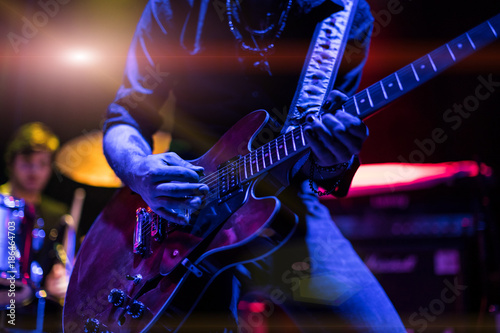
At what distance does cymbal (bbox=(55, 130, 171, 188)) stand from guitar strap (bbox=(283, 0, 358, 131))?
1.67 m

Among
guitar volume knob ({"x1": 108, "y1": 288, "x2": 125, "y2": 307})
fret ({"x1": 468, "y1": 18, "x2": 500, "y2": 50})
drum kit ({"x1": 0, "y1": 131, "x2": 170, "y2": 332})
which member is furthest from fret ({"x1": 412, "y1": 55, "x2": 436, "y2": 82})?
drum kit ({"x1": 0, "y1": 131, "x2": 170, "y2": 332})

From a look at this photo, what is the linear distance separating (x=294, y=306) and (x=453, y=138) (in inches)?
77.2

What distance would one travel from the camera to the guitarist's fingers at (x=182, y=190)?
1243mm

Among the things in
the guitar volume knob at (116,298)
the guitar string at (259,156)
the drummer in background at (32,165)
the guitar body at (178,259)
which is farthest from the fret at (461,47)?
the drummer in background at (32,165)

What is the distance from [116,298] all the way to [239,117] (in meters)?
0.79

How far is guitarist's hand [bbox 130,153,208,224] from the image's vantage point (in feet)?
4.10

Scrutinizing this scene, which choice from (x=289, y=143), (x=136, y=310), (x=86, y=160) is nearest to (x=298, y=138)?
(x=289, y=143)

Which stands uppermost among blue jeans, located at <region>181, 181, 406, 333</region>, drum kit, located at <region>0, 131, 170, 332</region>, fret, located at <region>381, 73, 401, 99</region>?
fret, located at <region>381, 73, 401, 99</region>

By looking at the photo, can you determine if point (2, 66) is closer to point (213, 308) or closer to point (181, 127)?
point (181, 127)

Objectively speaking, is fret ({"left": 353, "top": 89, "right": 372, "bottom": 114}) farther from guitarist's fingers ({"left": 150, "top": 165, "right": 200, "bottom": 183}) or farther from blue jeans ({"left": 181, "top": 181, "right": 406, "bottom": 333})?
guitarist's fingers ({"left": 150, "top": 165, "right": 200, "bottom": 183})

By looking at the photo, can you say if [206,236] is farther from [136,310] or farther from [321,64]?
[321,64]

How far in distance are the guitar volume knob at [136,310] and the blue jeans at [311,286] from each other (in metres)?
0.20

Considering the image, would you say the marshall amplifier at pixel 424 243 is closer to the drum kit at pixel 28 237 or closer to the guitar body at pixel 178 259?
the drum kit at pixel 28 237

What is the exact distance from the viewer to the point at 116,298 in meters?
1.31
